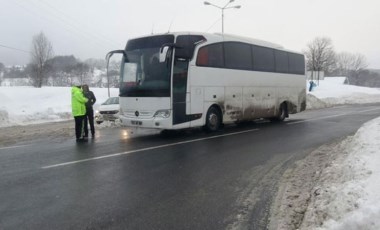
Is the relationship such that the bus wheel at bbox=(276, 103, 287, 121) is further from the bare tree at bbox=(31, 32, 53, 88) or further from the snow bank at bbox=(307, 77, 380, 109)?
the bare tree at bbox=(31, 32, 53, 88)

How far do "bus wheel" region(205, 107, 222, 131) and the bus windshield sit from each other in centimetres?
235

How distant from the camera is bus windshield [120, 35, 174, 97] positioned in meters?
12.5

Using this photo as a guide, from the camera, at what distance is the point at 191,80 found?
13.2 m

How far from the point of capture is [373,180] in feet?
16.2

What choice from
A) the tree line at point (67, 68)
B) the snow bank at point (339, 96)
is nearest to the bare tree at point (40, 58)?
the tree line at point (67, 68)

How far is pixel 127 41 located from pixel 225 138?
4.91 metres

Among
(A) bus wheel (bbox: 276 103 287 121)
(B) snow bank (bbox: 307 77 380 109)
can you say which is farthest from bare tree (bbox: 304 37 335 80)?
(A) bus wheel (bbox: 276 103 287 121)

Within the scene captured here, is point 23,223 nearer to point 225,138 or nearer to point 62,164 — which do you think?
point 62,164

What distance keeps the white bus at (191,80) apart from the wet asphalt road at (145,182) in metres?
1.24

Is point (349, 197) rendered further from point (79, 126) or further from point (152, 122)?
point (79, 126)

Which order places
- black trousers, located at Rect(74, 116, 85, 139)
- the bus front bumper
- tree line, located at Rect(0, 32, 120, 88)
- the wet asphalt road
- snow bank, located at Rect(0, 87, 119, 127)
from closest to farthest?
the wet asphalt road, the bus front bumper, black trousers, located at Rect(74, 116, 85, 139), snow bank, located at Rect(0, 87, 119, 127), tree line, located at Rect(0, 32, 120, 88)

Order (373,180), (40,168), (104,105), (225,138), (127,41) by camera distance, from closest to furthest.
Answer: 1. (373,180)
2. (40,168)
3. (225,138)
4. (127,41)
5. (104,105)

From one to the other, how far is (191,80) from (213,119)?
202 centimetres

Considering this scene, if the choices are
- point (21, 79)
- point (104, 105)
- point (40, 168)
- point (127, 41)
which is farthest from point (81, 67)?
point (40, 168)
